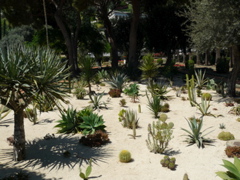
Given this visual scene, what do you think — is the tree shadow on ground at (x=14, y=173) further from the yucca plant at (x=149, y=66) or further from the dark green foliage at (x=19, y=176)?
the yucca plant at (x=149, y=66)

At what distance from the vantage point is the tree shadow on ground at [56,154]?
294 inches

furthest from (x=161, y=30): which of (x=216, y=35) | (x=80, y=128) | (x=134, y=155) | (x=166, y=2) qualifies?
(x=134, y=155)

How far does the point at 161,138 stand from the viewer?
7.90 metres

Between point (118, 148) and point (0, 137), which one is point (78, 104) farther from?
point (118, 148)

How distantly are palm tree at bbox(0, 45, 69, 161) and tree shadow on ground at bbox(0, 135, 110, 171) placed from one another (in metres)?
0.40

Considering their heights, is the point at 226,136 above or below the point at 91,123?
below

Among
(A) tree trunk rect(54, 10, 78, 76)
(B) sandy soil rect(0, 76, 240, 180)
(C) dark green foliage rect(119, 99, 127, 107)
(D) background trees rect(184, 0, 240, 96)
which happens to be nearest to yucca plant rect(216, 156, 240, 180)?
(B) sandy soil rect(0, 76, 240, 180)

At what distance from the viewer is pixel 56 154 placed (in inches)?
316

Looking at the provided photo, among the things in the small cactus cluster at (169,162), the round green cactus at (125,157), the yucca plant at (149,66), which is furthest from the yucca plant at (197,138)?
the yucca plant at (149,66)

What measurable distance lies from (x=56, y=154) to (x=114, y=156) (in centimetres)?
163

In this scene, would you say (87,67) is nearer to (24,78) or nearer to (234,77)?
(234,77)

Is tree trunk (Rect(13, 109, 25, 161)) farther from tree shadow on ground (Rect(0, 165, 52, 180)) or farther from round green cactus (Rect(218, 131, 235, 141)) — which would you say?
round green cactus (Rect(218, 131, 235, 141))

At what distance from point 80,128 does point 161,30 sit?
16.1m

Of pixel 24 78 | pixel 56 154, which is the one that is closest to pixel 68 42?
pixel 56 154
